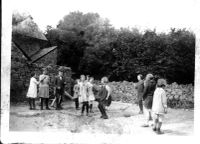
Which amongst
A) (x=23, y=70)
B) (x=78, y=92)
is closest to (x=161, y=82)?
(x=78, y=92)

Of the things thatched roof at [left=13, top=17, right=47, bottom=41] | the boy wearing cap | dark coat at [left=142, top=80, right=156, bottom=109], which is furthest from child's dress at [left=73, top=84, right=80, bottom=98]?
dark coat at [left=142, top=80, right=156, bottom=109]

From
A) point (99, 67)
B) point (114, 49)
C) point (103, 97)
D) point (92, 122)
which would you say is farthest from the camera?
point (103, 97)

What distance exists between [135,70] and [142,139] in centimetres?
180

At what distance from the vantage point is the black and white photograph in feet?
20.8

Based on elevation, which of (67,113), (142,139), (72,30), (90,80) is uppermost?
(72,30)

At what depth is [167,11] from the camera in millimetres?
6621

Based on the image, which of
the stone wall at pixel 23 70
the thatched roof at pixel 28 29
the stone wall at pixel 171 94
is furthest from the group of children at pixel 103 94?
the thatched roof at pixel 28 29

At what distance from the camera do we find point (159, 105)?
644 cm

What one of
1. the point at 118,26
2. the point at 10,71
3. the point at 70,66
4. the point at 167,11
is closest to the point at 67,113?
the point at 70,66

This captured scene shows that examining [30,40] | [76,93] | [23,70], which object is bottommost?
[76,93]

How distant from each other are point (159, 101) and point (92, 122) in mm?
1709

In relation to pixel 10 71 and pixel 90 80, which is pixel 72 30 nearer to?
pixel 90 80

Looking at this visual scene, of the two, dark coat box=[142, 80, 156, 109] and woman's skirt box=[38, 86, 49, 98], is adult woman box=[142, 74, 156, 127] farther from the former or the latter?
woman's skirt box=[38, 86, 49, 98]

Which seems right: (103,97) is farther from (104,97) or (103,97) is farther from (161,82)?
(161,82)
